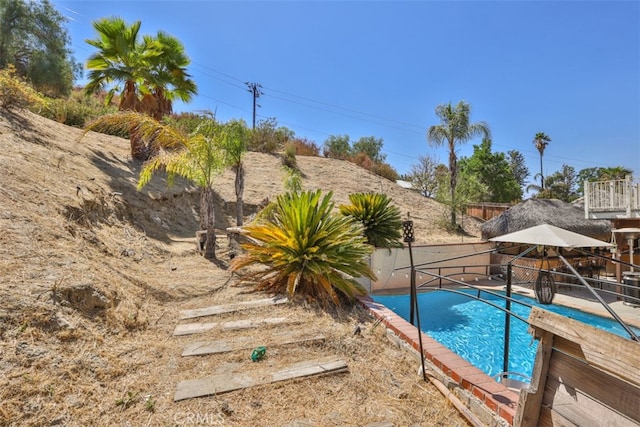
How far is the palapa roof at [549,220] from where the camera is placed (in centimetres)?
1323

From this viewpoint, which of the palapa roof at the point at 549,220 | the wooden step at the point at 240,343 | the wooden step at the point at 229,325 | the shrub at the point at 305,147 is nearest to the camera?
the wooden step at the point at 240,343

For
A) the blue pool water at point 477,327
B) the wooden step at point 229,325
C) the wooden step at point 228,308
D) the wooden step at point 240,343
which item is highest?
the wooden step at point 228,308

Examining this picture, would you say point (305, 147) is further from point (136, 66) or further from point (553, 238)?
point (553, 238)

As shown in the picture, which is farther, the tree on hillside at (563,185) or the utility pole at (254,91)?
the tree on hillside at (563,185)

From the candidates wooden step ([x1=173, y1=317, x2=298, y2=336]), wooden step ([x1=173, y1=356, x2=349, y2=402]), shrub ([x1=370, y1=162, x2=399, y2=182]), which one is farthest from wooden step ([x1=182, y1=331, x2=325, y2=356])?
shrub ([x1=370, y1=162, x2=399, y2=182])

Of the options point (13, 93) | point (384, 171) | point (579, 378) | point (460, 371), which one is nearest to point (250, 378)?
point (460, 371)

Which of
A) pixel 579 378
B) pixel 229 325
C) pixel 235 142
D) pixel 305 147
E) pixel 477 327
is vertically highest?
pixel 305 147

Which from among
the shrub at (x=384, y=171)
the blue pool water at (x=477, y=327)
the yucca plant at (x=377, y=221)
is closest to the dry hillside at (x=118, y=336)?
the blue pool water at (x=477, y=327)

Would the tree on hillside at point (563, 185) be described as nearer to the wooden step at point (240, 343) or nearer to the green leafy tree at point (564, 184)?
the green leafy tree at point (564, 184)

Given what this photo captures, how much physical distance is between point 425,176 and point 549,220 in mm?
11222

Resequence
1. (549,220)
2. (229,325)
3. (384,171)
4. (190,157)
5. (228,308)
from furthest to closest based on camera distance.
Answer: (384,171), (549,220), (190,157), (228,308), (229,325)

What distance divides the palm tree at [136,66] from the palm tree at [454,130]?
42.0 feet

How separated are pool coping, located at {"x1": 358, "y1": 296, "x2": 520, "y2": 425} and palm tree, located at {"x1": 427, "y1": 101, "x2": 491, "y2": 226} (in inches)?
588

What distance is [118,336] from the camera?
3.22 m
